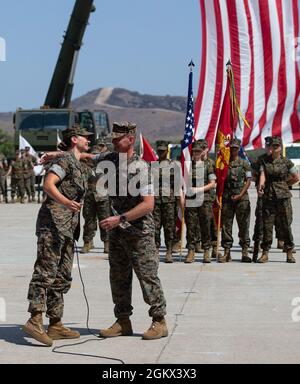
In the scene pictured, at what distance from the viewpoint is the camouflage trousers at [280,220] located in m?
13.2

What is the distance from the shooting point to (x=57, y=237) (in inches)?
316

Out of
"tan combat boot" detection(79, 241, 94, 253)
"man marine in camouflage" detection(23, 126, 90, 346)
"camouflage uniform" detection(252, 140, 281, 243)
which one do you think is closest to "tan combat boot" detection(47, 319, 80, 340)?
"man marine in camouflage" detection(23, 126, 90, 346)

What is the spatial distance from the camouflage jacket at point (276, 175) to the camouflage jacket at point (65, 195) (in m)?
5.54

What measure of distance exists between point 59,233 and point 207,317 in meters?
1.77

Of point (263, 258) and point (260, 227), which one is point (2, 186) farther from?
point (263, 258)

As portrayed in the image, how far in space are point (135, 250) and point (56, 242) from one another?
64cm

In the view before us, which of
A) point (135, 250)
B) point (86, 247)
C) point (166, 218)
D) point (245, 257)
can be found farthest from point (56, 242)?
point (86, 247)

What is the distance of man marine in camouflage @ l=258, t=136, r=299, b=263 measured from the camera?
43.4 ft

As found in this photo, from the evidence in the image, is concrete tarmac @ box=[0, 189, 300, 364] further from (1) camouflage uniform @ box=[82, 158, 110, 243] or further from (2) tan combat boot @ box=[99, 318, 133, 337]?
(1) camouflage uniform @ box=[82, 158, 110, 243]

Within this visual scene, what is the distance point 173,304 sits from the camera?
386 inches

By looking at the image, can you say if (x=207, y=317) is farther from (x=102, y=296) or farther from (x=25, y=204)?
(x=25, y=204)

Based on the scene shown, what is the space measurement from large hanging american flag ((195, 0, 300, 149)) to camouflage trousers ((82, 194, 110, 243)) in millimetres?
2198

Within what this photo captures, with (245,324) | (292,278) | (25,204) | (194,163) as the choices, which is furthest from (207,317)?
(25,204)

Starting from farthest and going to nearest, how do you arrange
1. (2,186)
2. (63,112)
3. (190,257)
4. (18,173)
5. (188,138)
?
(63,112) → (2,186) → (18,173) → (188,138) → (190,257)
